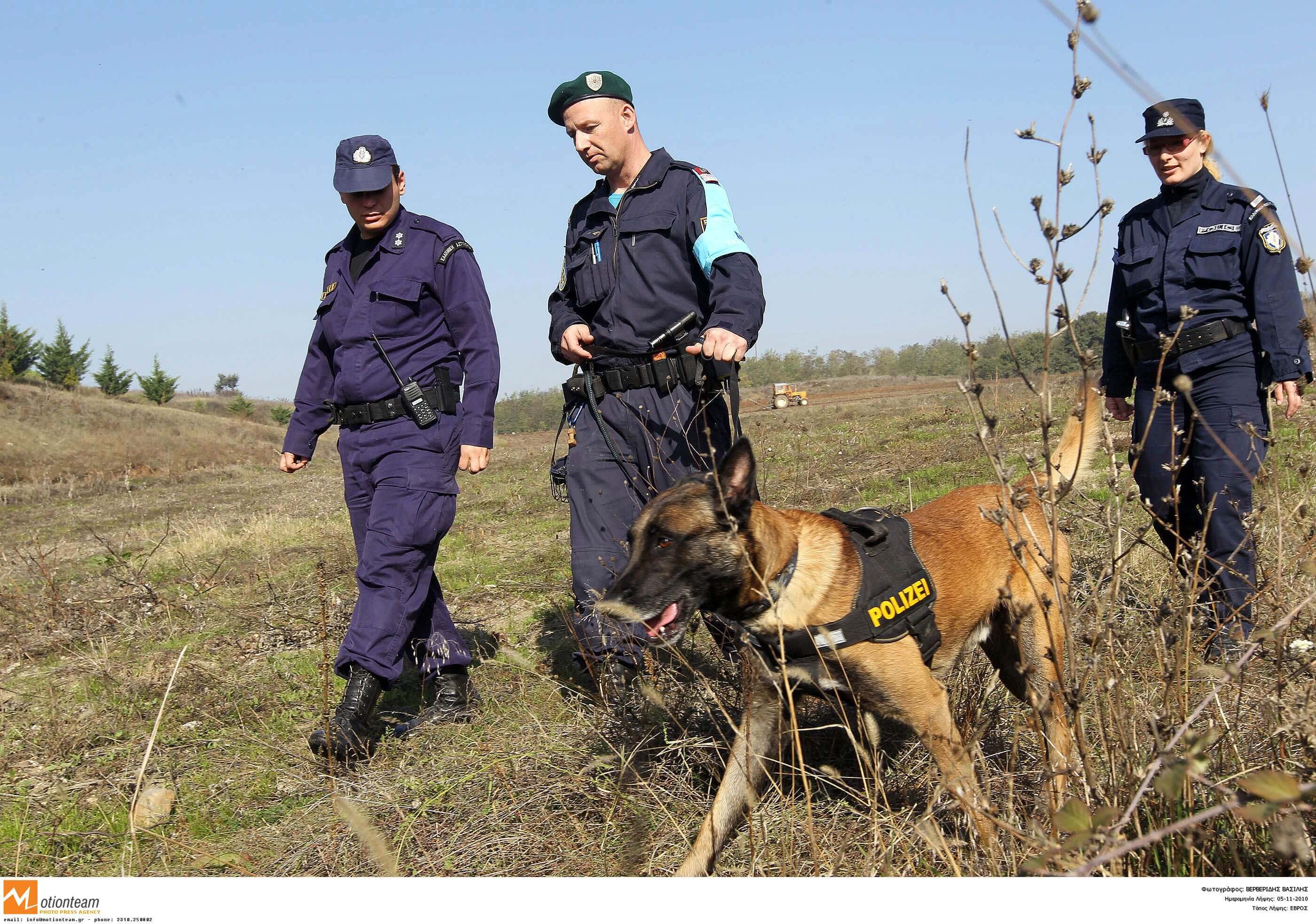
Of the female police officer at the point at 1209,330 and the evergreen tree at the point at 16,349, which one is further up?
the evergreen tree at the point at 16,349

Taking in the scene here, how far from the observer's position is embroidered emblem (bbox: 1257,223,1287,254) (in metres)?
3.90

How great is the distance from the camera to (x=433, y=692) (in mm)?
4648

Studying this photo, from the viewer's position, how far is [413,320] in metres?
4.16

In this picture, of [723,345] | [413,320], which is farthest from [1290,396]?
[413,320]

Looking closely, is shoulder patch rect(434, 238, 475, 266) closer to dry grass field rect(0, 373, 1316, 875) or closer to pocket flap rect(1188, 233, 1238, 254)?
dry grass field rect(0, 373, 1316, 875)

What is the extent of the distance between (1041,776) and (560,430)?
256 cm

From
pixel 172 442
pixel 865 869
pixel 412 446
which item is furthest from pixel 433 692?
pixel 172 442

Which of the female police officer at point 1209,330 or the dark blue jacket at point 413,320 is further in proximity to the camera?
the dark blue jacket at point 413,320

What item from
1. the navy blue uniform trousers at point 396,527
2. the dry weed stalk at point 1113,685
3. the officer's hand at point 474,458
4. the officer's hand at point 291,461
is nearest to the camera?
the dry weed stalk at point 1113,685

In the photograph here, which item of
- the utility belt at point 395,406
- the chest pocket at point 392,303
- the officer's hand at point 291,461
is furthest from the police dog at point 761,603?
the officer's hand at point 291,461

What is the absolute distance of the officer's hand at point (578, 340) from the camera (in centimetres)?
395

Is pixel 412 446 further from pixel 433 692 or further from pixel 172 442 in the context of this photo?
pixel 172 442

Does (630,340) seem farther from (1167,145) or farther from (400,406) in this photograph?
(1167,145)

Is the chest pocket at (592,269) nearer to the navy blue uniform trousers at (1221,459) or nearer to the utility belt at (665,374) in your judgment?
the utility belt at (665,374)
